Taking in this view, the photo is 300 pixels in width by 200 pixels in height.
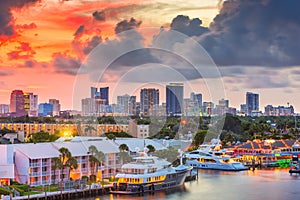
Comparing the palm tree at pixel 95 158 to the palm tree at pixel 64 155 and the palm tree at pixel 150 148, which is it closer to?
the palm tree at pixel 64 155

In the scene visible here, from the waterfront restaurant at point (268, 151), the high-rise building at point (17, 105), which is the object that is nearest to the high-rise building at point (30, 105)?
the high-rise building at point (17, 105)

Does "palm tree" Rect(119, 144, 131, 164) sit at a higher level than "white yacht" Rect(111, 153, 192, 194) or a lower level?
higher

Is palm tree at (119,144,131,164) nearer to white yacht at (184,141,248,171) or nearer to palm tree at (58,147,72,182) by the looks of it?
palm tree at (58,147,72,182)

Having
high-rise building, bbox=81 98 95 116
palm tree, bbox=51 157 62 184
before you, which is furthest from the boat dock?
high-rise building, bbox=81 98 95 116

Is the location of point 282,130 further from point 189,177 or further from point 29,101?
point 29,101

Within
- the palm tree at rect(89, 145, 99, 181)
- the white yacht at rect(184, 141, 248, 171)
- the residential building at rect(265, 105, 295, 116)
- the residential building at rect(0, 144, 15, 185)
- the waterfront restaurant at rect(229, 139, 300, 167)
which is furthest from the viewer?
the residential building at rect(265, 105, 295, 116)

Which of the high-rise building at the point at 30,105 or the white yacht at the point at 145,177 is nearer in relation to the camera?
the white yacht at the point at 145,177

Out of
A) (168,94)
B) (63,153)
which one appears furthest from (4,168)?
(168,94)
